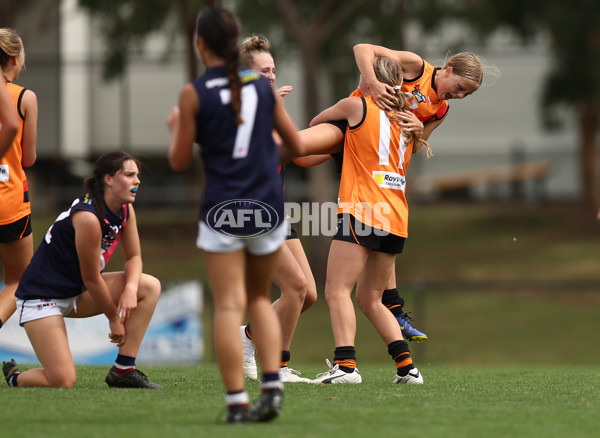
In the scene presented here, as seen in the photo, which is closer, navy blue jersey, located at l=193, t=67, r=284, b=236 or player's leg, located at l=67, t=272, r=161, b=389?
navy blue jersey, located at l=193, t=67, r=284, b=236

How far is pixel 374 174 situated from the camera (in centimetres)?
591

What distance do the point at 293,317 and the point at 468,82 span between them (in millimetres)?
1980

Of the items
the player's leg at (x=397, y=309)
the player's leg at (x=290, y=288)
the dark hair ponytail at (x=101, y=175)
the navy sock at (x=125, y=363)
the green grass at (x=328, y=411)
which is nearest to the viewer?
the green grass at (x=328, y=411)

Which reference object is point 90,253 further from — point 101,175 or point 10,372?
point 10,372

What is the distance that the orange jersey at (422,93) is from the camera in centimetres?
612

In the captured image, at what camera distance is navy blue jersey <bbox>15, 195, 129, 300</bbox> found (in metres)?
5.56

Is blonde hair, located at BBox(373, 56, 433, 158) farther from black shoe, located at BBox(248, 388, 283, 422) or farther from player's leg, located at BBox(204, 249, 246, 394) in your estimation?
black shoe, located at BBox(248, 388, 283, 422)

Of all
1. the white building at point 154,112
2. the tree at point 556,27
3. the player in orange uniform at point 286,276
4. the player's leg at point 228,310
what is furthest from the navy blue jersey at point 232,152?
the white building at point 154,112

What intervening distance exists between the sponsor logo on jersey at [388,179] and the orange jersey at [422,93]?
0.50 m

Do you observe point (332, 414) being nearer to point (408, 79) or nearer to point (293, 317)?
point (293, 317)

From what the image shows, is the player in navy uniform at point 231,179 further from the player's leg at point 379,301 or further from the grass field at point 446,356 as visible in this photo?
the player's leg at point 379,301

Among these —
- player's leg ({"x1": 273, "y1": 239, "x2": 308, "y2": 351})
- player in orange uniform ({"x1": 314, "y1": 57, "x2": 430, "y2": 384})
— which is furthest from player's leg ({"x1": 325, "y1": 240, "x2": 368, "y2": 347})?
player's leg ({"x1": 273, "y1": 239, "x2": 308, "y2": 351})

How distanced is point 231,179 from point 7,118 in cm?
→ 198

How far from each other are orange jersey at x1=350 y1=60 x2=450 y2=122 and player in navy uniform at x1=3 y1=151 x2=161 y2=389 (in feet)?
5.87
